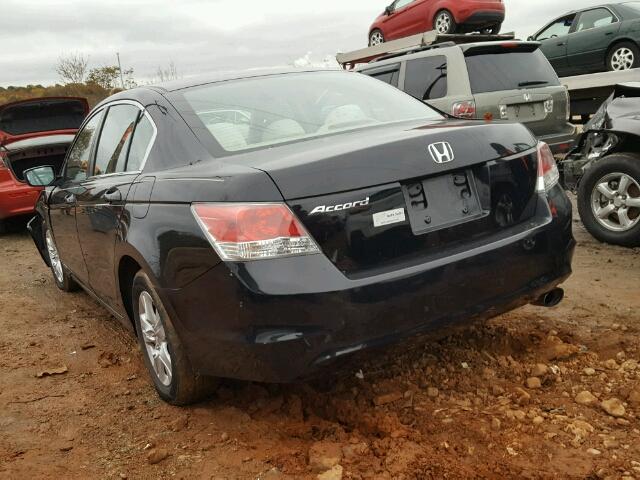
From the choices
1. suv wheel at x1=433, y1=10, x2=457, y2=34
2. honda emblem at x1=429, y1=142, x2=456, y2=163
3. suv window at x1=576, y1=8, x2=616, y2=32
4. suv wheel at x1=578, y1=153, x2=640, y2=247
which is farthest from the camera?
suv wheel at x1=433, y1=10, x2=457, y2=34

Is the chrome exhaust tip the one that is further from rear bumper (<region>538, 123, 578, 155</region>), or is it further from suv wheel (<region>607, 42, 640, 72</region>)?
suv wheel (<region>607, 42, 640, 72</region>)

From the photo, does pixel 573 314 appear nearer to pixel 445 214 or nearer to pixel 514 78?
pixel 445 214

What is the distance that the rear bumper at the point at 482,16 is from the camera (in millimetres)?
12750

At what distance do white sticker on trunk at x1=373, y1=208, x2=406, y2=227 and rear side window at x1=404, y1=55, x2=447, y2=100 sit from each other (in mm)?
5058

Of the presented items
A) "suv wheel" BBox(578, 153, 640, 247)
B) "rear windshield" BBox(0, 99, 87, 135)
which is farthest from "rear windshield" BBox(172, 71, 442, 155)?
"rear windshield" BBox(0, 99, 87, 135)

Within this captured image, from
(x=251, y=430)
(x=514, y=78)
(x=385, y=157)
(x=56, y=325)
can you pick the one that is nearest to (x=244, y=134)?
(x=385, y=157)

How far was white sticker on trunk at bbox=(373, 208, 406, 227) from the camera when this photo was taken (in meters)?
2.38

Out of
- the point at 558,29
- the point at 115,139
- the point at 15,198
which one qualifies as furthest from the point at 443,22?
the point at 115,139

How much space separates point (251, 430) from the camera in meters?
2.76

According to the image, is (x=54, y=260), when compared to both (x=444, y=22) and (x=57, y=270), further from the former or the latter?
(x=444, y=22)

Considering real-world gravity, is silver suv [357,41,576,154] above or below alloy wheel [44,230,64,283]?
above

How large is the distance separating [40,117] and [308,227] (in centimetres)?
817

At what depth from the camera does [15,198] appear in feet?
26.2

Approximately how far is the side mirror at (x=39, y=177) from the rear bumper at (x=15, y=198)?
3.47m
